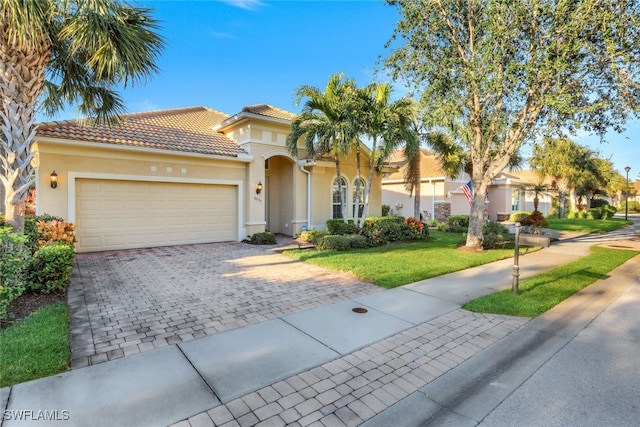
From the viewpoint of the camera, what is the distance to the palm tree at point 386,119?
11.3 m

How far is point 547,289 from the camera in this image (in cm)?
676

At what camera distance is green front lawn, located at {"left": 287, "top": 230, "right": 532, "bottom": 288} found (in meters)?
7.70

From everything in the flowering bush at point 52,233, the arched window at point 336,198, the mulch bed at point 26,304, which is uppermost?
the arched window at point 336,198

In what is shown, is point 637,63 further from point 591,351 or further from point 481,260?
point 591,351

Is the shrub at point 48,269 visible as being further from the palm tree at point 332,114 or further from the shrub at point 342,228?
the shrub at point 342,228

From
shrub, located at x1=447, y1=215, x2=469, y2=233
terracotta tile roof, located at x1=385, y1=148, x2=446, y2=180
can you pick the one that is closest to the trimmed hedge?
terracotta tile roof, located at x1=385, y1=148, x2=446, y2=180

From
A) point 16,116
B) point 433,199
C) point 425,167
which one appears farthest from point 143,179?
point 425,167

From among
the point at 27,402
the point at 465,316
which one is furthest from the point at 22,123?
the point at 465,316

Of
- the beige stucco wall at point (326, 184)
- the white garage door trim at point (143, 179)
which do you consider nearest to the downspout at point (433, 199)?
the beige stucco wall at point (326, 184)

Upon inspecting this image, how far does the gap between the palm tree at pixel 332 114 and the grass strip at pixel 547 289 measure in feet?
22.4

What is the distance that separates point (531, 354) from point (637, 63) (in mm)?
10002

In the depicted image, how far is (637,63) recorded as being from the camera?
8.88 m

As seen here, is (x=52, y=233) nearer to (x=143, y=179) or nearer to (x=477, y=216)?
(x=143, y=179)

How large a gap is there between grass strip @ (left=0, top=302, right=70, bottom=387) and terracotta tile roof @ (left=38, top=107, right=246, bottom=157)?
722 cm
